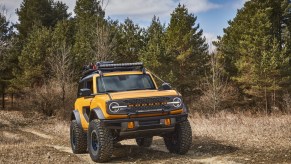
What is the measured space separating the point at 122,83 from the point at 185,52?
3134 centimetres

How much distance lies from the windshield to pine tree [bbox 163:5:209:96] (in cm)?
2892

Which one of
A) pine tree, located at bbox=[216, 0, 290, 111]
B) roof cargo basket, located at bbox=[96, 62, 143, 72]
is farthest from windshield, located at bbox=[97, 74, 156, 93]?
pine tree, located at bbox=[216, 0, 290, 111]

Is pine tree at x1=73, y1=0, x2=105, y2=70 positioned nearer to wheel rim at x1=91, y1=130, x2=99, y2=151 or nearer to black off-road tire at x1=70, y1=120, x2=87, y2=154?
black off-road tire at x1=70, y1=120, x2=87, y2=154

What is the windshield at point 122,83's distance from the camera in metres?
10.1

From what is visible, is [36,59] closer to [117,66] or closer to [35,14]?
[35,14]

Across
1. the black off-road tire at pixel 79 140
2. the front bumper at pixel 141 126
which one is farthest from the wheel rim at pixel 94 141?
the black off-road tire at pixel 79 140

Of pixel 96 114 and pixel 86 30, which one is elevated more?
pixel 86 30

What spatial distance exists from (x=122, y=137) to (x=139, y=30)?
3685 centimetres

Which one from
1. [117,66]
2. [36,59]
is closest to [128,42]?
[36,59]

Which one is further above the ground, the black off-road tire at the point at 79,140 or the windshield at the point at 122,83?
the windshield at the point at 122,83

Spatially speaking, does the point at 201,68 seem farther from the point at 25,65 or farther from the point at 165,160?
the point at 165,160

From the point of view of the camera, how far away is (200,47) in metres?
43.2

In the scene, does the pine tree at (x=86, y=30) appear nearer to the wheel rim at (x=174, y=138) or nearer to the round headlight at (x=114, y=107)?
the wheel rim at (x=174, y=138)

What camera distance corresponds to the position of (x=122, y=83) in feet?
33.7
